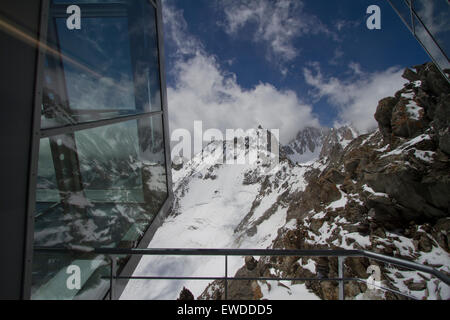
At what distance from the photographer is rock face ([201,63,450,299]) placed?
11844 millimetres

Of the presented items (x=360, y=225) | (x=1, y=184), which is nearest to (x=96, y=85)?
(x=1, y=184)

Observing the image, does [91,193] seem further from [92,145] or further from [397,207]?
[397,207]

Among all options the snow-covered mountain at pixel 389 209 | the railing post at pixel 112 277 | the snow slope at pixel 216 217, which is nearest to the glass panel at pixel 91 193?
the railing post at pixel 112 277

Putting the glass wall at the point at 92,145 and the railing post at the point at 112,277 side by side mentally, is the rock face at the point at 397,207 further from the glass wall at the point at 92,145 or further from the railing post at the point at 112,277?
the glass wall at the point at 92,145

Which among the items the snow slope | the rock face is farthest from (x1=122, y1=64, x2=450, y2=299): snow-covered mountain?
the snow slope

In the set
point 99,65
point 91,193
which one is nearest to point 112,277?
point 91,193

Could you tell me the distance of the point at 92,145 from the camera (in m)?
2.29

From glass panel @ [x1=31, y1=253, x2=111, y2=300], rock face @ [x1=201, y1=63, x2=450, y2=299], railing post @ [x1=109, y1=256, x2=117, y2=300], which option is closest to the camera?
glass panel @ [x1=31, y1=253, x2=111, y2=300]

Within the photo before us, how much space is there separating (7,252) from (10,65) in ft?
3.76

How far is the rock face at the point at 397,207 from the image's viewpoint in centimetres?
1184

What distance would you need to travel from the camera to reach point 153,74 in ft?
14.4

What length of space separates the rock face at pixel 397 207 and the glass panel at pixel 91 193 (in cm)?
911

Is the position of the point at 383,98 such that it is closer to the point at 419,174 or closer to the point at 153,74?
the point at 419,174

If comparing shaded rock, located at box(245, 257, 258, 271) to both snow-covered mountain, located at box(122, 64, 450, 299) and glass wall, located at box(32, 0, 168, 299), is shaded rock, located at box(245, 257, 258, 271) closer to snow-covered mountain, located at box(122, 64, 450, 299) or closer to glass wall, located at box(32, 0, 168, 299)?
snow-covered mountain, located at box(122, 64, 450, 299)
